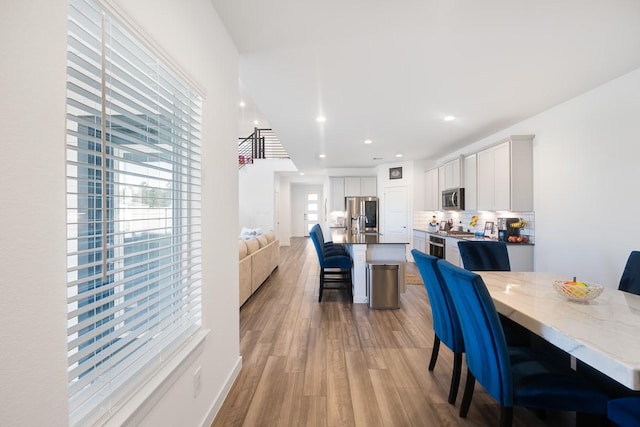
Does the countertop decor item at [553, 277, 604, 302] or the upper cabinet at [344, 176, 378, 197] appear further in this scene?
the upper cabinet at [344, 176, 378, 197]

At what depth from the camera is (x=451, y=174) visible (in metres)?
5.59

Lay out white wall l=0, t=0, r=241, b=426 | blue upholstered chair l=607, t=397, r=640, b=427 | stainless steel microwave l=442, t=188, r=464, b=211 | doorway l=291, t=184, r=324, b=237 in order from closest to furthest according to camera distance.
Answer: white wall l=0, t=0, r=241, b=426 < blue upholstered chair l=607, t=397, r=640, b=427 < stainless steel microwave l=442, t=188, r=464, b=211 < doorway l=291, t=184, r=324, b=237

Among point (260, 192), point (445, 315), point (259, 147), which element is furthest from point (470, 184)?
point (259, 147)

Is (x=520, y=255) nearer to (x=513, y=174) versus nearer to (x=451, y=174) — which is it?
(x=513, y=174)

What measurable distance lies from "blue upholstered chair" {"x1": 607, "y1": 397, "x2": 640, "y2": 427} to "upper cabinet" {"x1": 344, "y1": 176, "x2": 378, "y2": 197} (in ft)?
24.2

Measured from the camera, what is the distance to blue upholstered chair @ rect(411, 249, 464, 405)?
191 cm

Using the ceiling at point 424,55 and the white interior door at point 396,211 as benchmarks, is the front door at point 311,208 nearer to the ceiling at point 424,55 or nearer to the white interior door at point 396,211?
the white interior door at point 396,211

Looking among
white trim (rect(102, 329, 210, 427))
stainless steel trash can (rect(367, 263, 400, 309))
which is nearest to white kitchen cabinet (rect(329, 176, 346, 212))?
stainless steel trash can (rect(367, 263, 400, 309))

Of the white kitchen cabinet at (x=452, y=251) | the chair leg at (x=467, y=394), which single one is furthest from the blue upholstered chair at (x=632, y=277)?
the white kitchen cabinet at (x=452, y=251)

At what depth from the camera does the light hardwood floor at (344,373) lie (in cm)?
180

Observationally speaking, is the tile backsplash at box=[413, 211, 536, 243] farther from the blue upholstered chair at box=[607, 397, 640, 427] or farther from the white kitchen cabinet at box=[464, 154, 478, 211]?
the blue upholstered chair at box=[607, 397, 640, 427]

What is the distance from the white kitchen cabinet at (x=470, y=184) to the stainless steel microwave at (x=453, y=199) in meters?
0.08

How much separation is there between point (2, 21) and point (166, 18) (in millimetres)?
797

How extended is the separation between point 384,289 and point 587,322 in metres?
2.49
